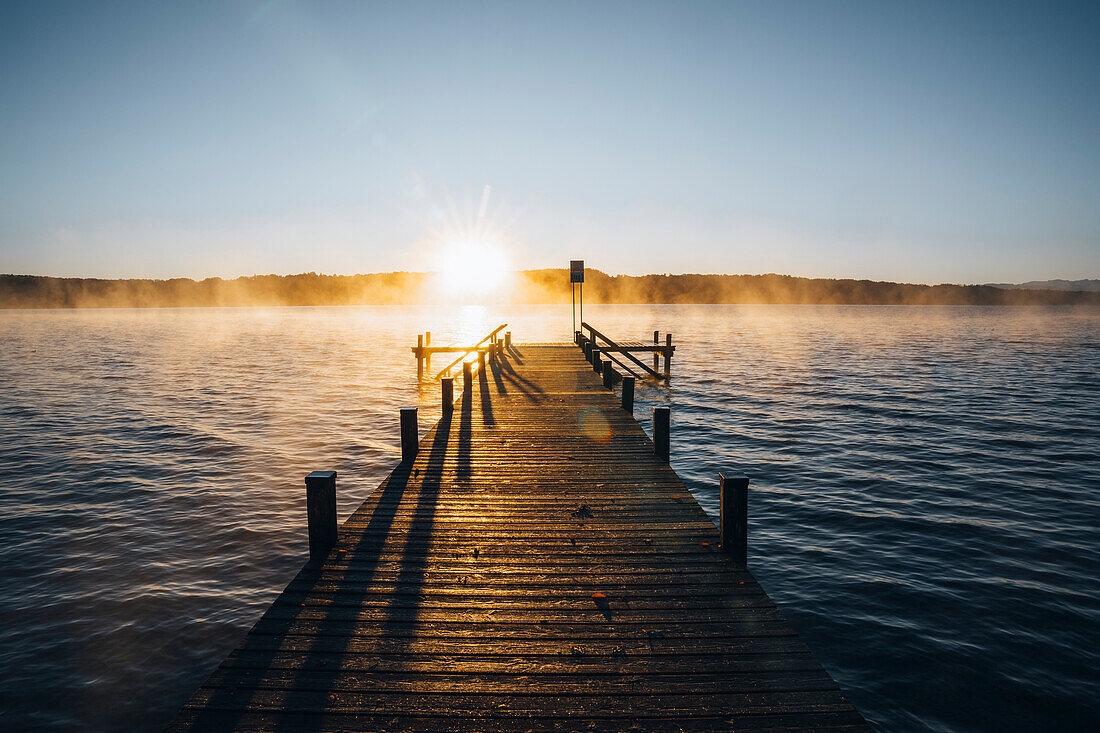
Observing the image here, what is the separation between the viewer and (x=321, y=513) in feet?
23.0

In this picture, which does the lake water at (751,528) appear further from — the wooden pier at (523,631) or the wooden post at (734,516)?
the wooden pier at (523,631)

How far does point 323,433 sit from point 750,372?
26349mm

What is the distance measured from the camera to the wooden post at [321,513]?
690 cm

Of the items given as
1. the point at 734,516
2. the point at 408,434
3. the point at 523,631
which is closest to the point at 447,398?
the point at 408,434

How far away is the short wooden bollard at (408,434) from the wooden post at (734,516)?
5.66 metres

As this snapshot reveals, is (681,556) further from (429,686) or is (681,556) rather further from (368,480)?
(368,480)

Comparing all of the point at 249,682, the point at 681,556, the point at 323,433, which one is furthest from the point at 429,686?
the point at 323,433

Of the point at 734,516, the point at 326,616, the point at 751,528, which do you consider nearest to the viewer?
the point at 326,616

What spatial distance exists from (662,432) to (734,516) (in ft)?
13.5

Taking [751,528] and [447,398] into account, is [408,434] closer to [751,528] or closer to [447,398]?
[447,398]

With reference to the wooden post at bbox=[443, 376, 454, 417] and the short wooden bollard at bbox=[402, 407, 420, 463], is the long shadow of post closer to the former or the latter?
the short wooden bollard at bbox=[402, 407, 420, 463]

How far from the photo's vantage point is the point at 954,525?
39.4ft

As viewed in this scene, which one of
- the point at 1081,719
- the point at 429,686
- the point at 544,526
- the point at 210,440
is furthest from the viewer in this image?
the point at 210,440

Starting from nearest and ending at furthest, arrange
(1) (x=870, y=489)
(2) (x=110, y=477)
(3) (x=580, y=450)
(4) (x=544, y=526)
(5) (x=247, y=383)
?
(4) (x=544, y=526), (3) (x=580, y=450), (1) (x=870, y=489), (2) (x=110, y=477), (5) (x=247, y=383)
